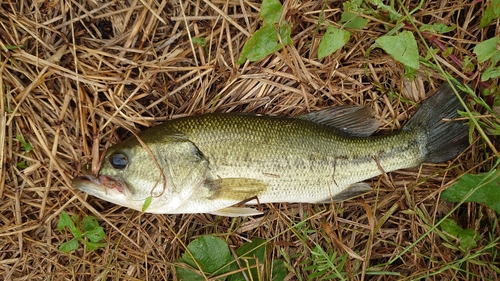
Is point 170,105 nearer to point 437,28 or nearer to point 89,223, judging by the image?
point 89,223

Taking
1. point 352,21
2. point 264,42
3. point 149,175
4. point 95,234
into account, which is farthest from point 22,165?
point 352,21

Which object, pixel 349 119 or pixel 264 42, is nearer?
pixel 264 42

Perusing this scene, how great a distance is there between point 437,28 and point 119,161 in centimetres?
267

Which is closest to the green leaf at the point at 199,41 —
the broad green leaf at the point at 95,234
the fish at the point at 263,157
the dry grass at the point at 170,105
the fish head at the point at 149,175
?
the dry grass at the point at 170,105

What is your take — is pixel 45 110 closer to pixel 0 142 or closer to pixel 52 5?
pixel 0 142

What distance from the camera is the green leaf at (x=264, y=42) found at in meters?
2.96

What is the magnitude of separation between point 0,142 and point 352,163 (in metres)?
2.77

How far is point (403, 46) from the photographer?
288 centimetres

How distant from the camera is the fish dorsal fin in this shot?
125 inches

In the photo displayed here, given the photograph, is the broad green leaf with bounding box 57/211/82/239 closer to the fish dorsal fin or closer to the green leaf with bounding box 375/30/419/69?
the fish dorsal fin

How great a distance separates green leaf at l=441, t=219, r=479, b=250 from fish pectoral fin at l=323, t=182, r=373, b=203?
691 mm

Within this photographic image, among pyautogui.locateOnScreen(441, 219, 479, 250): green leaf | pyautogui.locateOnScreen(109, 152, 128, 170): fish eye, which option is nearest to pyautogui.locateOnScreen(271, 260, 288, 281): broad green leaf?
pyautogui.locateOnScreen(441, 219, 479, 250): green leaf

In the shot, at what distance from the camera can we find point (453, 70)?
10.5 feet

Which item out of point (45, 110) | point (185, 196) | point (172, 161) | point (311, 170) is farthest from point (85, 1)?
point (311, 170)
